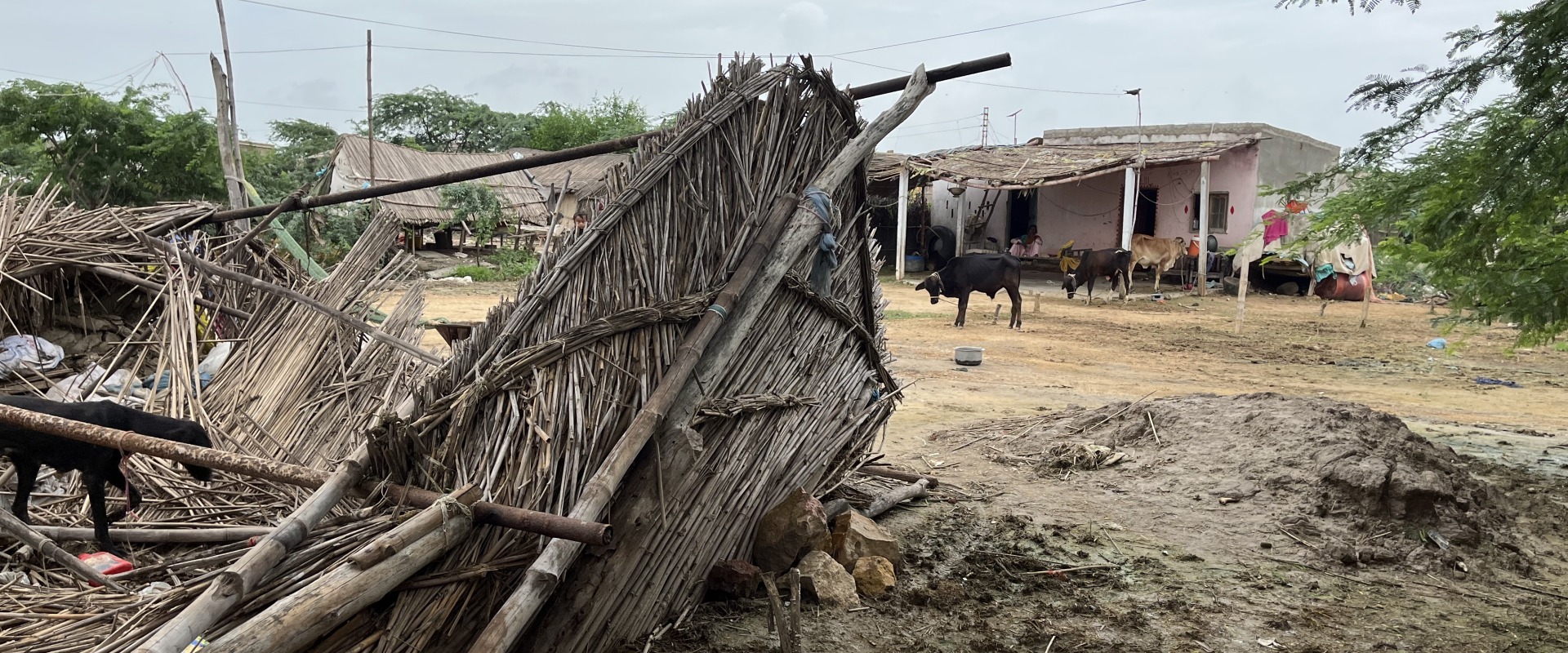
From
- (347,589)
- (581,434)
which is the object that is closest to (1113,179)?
(581,434)

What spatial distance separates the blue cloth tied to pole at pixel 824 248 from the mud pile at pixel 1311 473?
105 inches

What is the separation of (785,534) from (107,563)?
2.36 m

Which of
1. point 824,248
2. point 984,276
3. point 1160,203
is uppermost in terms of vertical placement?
point 1160,203

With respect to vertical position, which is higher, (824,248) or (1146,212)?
(1146,212)

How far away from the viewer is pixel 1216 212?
22.2 meters

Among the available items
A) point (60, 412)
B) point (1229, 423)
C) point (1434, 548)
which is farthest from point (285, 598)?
point (1229, 423)

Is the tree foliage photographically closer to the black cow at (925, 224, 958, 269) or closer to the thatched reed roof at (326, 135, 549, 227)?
the thatched reed roof at (326, 135, 549, 227)

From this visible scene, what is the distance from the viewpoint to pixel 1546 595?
181 inches

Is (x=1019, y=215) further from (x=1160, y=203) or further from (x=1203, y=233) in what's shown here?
(x=1203, y=233)

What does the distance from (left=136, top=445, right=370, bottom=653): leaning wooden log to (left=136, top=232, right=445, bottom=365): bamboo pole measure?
222 centimetres

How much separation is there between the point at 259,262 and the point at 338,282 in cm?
89

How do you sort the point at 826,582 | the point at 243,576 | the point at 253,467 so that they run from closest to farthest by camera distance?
1. the point at 243,576
2. the point at 253,467
3. the point at 826,582

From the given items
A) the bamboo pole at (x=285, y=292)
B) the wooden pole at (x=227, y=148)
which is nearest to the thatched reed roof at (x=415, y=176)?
the wooden pole at (x=227, y=148)

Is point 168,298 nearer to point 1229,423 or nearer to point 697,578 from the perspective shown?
point 697,578
